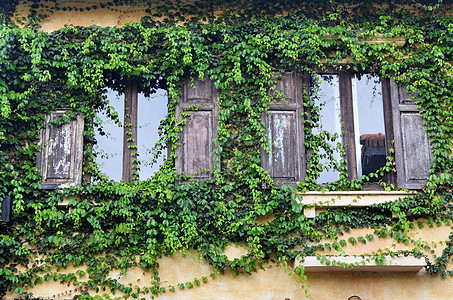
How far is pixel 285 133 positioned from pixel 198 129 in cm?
122

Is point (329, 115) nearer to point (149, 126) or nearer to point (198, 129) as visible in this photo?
point (198, 129)

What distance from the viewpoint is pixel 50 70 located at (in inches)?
359

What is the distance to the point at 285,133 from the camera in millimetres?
9039

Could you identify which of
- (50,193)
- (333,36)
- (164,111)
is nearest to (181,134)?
(164,111)

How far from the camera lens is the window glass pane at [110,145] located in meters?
9.02

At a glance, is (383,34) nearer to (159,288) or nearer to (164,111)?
(164,111)

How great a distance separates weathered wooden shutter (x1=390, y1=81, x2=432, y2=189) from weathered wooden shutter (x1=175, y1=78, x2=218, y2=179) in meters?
2.56

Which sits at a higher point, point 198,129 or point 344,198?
point 198,129

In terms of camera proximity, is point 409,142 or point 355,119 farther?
point 355,119

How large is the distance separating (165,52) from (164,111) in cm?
84

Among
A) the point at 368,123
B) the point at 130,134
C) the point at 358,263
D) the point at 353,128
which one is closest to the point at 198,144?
the point at 130,134

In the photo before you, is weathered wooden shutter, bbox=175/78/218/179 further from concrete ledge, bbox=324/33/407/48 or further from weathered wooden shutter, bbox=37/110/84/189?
concrete ledge, bbox=324/33/407/48

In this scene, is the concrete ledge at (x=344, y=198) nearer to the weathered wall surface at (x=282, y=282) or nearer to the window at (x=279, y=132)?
the window at (x=279, y=132)

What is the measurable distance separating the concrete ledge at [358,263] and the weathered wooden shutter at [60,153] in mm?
3246
